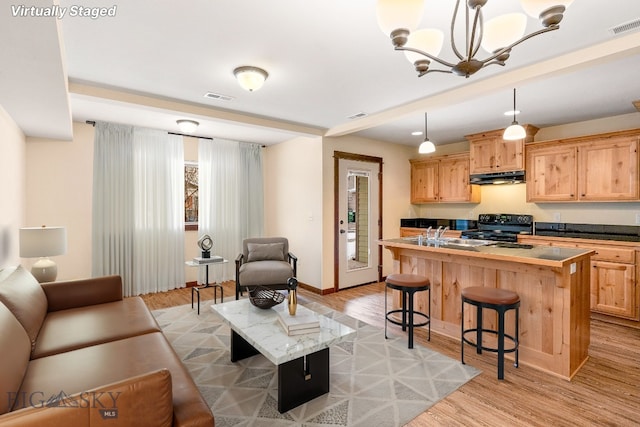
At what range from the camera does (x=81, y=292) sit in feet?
9.39

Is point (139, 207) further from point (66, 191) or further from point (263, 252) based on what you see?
point (263, 252)

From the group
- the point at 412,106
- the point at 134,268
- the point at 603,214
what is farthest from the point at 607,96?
the point at 134,268

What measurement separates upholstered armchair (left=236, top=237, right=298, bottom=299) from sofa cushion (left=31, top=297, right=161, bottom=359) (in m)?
1.56

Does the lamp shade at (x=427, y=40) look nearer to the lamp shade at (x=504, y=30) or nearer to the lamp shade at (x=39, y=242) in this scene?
the lamp shade at (x=504, y=30)

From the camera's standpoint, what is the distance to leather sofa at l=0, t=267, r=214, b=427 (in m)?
1.17

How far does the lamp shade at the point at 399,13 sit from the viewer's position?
4.62 feet

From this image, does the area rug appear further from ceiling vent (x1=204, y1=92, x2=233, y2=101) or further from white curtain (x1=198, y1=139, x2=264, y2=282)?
→ ceiling vent (x1=204, y1=92, x2=233, y2=101)

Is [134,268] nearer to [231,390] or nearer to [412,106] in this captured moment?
[231,390]

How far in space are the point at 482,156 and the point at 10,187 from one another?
6062 mm

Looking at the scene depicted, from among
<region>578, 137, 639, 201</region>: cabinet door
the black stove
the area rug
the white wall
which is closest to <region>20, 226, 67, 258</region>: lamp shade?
the area rug

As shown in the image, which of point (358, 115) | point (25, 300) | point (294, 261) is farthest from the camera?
point (294, 261)

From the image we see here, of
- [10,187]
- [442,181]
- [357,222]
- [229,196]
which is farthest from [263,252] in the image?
[442,181]

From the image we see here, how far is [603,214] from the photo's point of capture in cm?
439

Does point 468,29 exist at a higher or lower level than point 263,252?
higher
